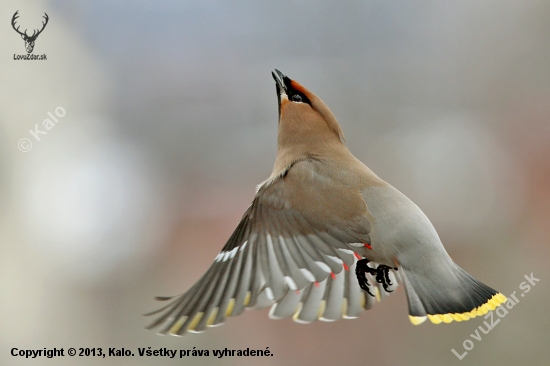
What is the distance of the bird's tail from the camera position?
1785mm

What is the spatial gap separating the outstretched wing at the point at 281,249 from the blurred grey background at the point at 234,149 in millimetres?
1614

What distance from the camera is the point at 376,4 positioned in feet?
15.1

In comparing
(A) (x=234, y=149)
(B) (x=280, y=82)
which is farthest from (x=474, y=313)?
(A) (x=234, y=149)

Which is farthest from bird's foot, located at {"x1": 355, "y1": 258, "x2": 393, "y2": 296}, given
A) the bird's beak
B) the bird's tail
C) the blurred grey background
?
the blurred grey background

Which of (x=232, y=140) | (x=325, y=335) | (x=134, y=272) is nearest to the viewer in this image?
(x=325, y=335)

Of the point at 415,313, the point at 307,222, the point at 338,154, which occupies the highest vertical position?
the point at 338,154

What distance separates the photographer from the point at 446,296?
1861 millimetres

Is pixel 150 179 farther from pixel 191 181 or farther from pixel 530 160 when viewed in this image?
pixel 530 160

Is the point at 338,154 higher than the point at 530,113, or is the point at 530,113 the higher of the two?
the point at 530,113

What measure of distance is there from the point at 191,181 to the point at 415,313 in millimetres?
2823

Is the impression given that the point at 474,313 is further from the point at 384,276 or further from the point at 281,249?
the point at 281,249

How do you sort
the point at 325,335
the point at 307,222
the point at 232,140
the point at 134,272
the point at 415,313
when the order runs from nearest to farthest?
the point at 415,313
the point at 307,222
the point at 325,335
the point at 134,272
the point at 232,140

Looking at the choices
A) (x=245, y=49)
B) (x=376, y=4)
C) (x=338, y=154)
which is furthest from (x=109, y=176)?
(x=338, y=154)

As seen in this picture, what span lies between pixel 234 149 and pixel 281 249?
2.48 meters
